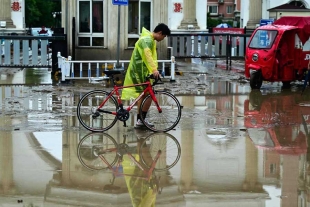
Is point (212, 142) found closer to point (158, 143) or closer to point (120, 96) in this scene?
point (158, 143)

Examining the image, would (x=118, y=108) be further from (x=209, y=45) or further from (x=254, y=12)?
(x=254, y=12)

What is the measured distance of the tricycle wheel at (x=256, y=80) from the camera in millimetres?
17781

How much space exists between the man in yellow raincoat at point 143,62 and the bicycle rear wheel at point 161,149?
0.57 m

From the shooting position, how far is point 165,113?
38.7 feet

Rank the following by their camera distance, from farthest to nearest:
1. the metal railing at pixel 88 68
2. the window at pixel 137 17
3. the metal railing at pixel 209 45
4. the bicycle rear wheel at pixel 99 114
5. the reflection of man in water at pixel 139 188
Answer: the metal railing at pixel 209 45 < the window at pixel 137 17 < the metal railing at pixel 88 68 < the bicycle rear wheel at pixel 99 114 < the reflection of man in water at pixel 139 188

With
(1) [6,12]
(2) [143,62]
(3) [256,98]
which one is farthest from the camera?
(1) [6,12]

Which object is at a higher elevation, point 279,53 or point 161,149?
point 279,53

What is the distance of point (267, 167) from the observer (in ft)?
29.9

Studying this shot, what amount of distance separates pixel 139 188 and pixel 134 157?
64.7 inches

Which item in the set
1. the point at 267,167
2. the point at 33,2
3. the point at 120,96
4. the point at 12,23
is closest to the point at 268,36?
the point at 120,96

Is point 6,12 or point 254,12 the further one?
point 254,12

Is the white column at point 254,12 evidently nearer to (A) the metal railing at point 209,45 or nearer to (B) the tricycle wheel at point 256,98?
(A) the metal railing at point 209,45

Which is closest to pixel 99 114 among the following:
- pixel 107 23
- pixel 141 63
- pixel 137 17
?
pixel 141 63

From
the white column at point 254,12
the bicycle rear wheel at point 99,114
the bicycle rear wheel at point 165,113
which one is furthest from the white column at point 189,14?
the bicycle rear wheel at point 99,114
